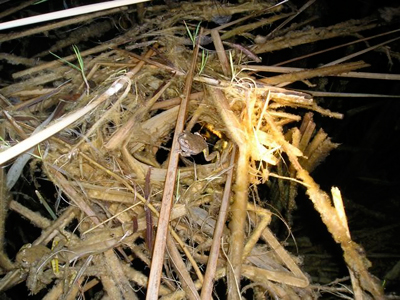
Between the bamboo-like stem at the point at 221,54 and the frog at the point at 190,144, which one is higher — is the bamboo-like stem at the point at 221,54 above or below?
above

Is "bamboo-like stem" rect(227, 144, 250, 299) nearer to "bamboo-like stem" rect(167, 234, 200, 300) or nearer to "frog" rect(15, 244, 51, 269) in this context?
"bamboo-like stem" rect(167, 234, 200, 300)

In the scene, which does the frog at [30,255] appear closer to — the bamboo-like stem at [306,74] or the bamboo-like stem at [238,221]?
the bamboo-like stem at [238,221]

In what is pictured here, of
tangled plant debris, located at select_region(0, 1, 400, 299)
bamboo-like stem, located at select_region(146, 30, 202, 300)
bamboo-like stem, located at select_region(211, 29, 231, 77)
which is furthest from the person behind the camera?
bamboo-like stem, located at select_region(211, 29, 231, 77)

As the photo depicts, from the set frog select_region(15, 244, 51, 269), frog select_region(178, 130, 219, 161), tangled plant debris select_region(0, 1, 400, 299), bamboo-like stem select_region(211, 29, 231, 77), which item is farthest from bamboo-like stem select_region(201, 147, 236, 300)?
frog select_region(15, 244, 51, 269)

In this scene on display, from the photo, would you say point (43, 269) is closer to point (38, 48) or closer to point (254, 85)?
point (254, 85)

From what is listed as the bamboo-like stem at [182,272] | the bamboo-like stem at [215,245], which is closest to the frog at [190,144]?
the bamboo-like stem at [215,245]

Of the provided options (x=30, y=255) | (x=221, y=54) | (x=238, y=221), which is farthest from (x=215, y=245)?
(x=221, y=54)

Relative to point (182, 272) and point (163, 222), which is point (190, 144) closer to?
point (163, 222)
